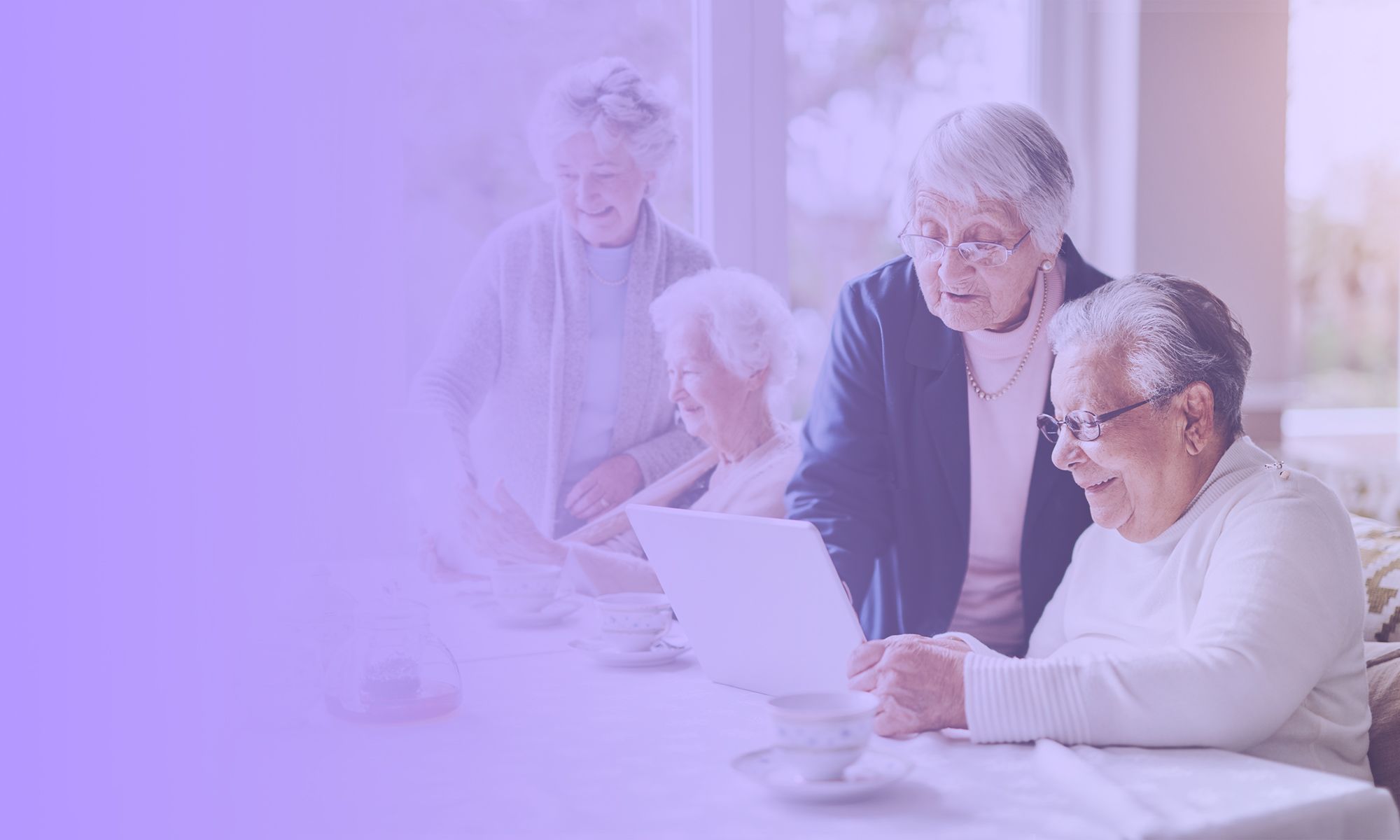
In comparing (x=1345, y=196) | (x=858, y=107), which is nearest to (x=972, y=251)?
(x=858, y=107)

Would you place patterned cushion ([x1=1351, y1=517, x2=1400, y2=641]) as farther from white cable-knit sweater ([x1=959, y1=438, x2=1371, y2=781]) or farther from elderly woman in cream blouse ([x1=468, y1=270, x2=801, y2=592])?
elderly woman in cream blouse ([x1=468, y1=270, x2=801, y2=592])

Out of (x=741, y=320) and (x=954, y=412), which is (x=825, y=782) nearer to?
(x=954, y=412)

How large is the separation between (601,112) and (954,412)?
3.20ft

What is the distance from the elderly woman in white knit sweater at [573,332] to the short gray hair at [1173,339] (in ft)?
3.85

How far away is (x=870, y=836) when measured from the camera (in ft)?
3.25

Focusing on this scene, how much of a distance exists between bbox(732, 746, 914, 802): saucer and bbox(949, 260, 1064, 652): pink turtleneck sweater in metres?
0.86

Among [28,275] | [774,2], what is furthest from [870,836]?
[774,2]

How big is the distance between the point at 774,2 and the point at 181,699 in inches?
74.6

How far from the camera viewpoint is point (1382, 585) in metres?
1.81

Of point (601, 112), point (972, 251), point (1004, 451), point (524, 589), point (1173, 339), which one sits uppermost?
point (601, 112)

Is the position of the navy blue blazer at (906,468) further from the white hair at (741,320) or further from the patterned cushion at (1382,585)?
the patterned cushion at (1382,585)

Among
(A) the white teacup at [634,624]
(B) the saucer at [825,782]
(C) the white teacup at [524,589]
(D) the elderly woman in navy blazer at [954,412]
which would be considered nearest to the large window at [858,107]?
(D) the elderly woman in navy blazer at [954,412]

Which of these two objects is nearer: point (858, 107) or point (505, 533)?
point (505, 533)

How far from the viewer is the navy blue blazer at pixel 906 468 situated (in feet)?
6.29
